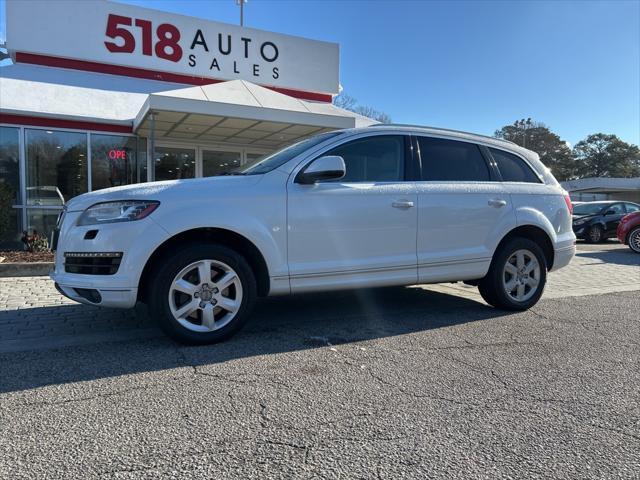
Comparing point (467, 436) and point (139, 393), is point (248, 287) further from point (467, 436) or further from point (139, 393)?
point (467, 436)

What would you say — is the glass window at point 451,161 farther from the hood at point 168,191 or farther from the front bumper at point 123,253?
the front bumper at point 123,253

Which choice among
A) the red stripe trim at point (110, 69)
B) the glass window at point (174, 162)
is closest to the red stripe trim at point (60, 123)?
the glass window at point (174, 162)

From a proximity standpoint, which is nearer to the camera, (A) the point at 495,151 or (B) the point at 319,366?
(B) the point at 319,366

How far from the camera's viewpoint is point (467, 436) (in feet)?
8.87

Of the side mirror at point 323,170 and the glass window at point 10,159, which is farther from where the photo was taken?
the glass window at point 10,159

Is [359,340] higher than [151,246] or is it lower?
lower

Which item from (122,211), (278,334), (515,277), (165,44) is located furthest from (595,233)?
(122,211)

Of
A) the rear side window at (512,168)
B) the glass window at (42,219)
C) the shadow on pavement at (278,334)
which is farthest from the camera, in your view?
the glass window at (42,219)

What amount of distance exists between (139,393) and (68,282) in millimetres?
1374

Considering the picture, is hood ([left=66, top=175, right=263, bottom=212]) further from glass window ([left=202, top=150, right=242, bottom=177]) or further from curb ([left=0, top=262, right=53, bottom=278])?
glass window ([left=202, top=150, right=242, bottom=177])

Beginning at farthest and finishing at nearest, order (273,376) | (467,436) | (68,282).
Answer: (68,282) < (273,376) < (467,436)

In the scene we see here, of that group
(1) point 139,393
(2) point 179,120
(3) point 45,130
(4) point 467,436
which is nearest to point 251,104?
(2) point 179,120

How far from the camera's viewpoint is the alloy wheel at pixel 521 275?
5.53m

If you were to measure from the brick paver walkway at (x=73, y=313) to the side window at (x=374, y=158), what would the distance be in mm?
2369
